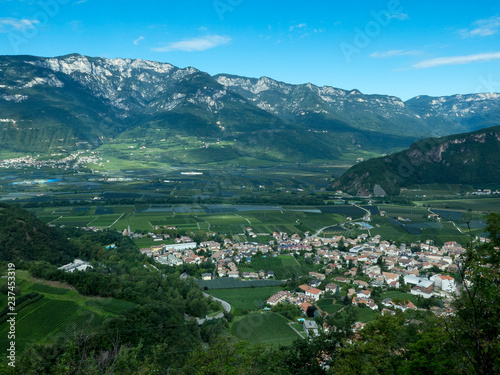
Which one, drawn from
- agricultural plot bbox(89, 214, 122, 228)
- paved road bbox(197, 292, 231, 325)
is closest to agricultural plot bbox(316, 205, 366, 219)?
agricultural plot bbox(89, 214, 122, 228)

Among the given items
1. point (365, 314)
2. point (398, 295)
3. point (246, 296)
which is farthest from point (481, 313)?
point (246, 296)

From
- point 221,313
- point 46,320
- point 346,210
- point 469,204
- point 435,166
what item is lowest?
point 221,313

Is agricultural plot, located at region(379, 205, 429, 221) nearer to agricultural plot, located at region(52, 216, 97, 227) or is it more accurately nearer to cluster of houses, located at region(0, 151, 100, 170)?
agricultural plot, located at region(52, 216, 97, 227)

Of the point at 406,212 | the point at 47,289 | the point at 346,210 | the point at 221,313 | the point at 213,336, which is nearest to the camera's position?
the point at 213,336

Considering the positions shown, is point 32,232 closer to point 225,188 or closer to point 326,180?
point 225,188

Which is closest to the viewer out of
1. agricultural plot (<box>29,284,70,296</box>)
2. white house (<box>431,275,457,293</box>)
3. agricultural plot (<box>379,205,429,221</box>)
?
agricultural plot (<box>29,284,70,296</box>)

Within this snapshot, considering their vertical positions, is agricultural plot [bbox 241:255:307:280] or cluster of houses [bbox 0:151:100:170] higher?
cluster of houses [bbox 0:151:100:170]

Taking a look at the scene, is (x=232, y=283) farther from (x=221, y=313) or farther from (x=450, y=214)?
(x=450, y=214)
